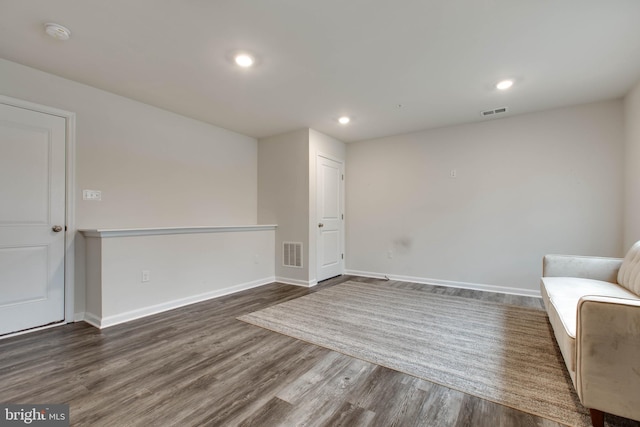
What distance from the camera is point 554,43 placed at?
87.7 inches

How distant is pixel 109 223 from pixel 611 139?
5.82 m

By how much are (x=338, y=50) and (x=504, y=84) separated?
183cm

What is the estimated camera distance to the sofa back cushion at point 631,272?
208cm

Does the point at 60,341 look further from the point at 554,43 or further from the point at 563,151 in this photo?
the point at 563,151

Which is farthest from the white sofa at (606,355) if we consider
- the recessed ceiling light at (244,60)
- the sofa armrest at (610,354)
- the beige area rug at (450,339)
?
the recessed ceiling light at (244,60)

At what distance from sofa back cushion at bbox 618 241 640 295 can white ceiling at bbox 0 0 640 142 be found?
167 cm

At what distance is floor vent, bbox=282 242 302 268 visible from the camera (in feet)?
14.4

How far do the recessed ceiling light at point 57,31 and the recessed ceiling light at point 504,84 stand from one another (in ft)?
12.4

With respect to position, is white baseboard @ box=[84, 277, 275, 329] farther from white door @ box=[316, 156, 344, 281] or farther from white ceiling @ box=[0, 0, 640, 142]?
white ceiling @ box=[0, 0, 640, 142]

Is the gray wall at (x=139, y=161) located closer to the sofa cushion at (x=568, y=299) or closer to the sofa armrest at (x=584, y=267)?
the sofa cushion at (x=568, y=299)

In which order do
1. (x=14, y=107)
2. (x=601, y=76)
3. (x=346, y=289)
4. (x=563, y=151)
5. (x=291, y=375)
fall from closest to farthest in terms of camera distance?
(x=291, y=375) → (x=14, y=107) → (x=601, y=76) → (x=563, y=151) → (x=346, y=289)

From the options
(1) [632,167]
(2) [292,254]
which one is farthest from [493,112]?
(2) [292,254]

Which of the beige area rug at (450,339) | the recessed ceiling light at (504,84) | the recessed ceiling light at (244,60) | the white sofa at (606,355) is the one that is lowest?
the beige area rug at (450,339)

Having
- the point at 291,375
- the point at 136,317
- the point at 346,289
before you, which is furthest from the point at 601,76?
the point at 136,317
